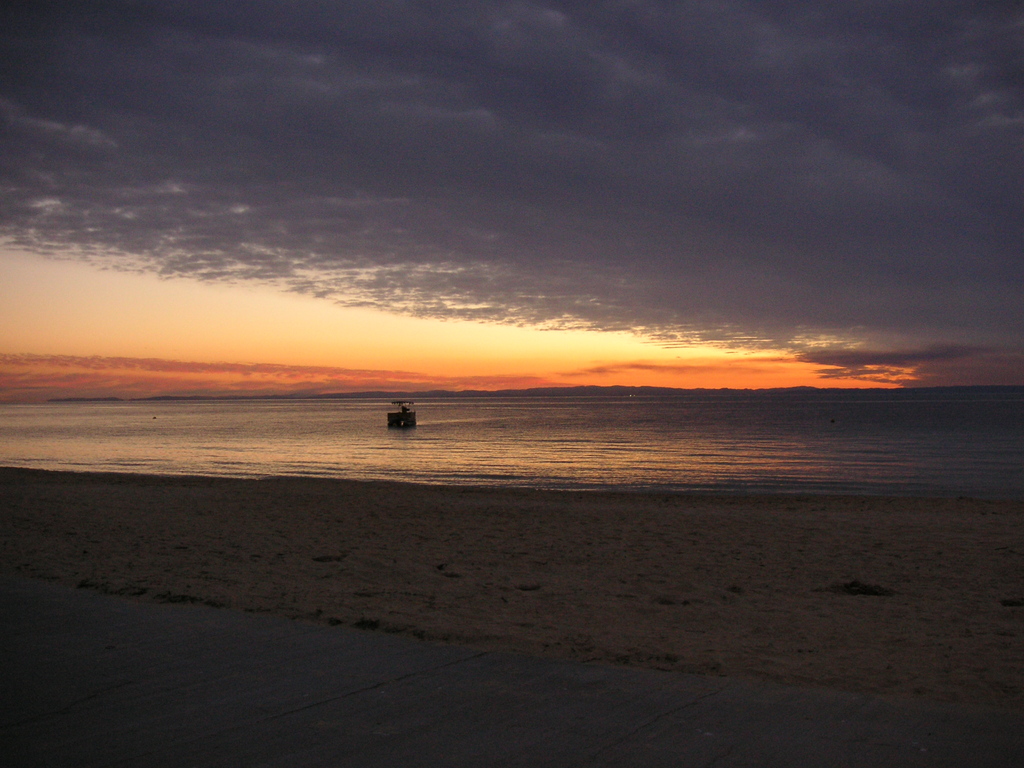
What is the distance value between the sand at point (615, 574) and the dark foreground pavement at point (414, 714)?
693 mm

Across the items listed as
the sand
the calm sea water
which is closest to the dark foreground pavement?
the sand

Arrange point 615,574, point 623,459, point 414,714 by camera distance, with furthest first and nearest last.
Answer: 1. point 623,459
2. point 615,574
3. point 414,714

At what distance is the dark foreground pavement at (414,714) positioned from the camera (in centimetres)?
371

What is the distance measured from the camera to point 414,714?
166 inches

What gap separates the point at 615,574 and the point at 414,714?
6.11m

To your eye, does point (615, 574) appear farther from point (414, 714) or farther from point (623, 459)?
point (623, 459)

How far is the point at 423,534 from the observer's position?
1367 cm

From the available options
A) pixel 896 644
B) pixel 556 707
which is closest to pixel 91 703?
pixel 556 707

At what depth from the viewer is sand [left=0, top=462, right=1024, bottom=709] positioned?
5.94 metres

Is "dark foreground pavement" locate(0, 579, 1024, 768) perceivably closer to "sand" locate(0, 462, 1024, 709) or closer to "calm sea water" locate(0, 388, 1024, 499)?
"sand" locate(0, 462, 1024, 709)

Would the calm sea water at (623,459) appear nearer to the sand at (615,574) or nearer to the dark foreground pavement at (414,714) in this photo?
the sand at (615,574)

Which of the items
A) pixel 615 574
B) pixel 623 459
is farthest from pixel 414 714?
pixel 623 459

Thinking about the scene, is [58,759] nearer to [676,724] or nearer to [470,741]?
[470,741]

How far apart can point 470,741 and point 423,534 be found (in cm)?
995
